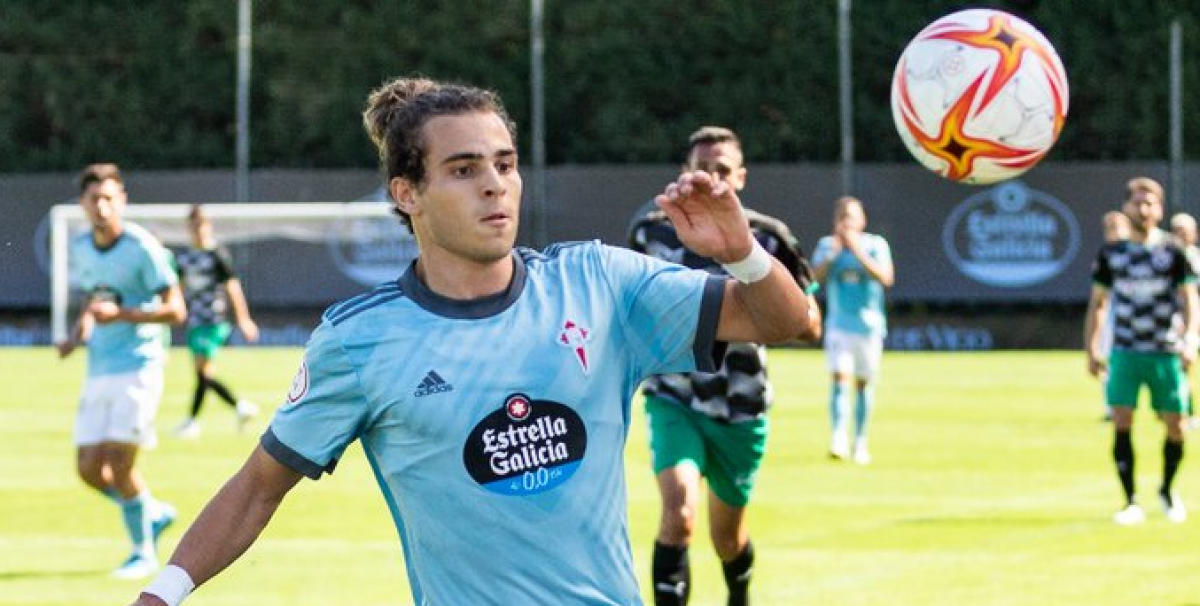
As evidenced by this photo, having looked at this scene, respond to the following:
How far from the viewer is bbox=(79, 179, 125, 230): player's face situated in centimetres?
1177

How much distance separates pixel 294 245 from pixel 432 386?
2907 centimetres

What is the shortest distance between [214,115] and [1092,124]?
1648 centimetres

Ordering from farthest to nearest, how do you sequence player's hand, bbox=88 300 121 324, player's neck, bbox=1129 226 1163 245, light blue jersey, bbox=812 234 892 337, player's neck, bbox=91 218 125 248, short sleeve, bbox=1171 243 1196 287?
light blue jersey, bbox=812 234 892 337 → short sleeve, bbox=1171 243 1196 287 → player's neck, bbox=1129 226 1163 245 → player's neck, bbox=91 218 125 248 → player's hand, bbox=88 300 121 324

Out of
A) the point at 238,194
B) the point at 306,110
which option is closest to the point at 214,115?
the point at 306,110

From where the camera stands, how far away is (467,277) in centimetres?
467

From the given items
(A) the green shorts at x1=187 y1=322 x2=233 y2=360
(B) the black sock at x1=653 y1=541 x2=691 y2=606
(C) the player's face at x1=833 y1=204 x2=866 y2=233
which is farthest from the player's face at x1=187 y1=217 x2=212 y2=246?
(B) the black sock at x1=653 y1=541 x2=691 y2=606

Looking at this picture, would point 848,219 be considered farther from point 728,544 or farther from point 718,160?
point 728,544

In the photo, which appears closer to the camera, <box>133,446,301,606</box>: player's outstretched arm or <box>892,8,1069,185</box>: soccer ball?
<box>133,446,301,606</box>: player's outstretched arm

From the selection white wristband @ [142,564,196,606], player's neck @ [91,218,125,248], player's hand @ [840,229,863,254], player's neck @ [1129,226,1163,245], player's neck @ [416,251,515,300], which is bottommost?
player's hand @ [840,229,863,254]

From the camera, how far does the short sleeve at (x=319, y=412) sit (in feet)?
15.2

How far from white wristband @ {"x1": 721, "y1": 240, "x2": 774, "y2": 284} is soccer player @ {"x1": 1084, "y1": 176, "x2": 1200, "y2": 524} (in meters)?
9.21

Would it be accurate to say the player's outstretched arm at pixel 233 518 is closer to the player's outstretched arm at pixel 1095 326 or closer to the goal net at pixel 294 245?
the player's outstretched arm at pixel 1095 326

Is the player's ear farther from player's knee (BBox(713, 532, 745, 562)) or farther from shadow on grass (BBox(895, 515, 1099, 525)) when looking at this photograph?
shadow on grass (BBox(895, 515, 1099, 525))

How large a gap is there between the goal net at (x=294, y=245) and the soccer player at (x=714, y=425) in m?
24.1
